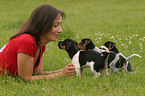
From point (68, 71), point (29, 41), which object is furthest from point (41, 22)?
point (68, 71)

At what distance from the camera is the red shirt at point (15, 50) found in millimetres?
3611

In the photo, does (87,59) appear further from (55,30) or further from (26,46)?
(26,46)

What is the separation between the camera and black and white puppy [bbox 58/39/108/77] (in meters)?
3.86

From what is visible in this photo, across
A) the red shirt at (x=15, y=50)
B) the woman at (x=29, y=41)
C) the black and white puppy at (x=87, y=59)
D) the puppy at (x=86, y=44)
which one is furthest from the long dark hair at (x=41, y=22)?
the puppy at (x=86, y=44)

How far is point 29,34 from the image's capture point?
383 cm

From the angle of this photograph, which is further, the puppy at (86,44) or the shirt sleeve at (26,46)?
the puppy at (86,44)

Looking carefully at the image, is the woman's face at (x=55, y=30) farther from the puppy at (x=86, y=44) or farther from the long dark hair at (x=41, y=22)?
the puppy at (x=86, y=44)

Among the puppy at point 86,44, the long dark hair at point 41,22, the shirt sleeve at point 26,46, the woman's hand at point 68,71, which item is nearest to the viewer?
the shirt sleeve at point 26,46

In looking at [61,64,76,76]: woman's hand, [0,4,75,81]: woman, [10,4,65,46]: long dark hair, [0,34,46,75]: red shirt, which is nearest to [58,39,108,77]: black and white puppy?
[61,64,76,76]: woman's hand

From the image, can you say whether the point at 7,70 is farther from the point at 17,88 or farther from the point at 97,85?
the point at 97,85

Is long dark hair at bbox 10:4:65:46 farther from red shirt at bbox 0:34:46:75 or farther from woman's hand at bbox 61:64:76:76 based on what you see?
woman's hand at bbox 61:64:76:76

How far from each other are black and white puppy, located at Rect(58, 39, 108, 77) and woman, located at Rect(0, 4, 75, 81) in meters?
0.29

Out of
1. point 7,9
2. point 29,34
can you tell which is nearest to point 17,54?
point 29,34

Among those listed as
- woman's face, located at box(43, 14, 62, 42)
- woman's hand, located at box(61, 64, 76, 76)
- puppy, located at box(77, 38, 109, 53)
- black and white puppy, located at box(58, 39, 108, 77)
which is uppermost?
woman's face, located at box(43, 14, 62, 42)
